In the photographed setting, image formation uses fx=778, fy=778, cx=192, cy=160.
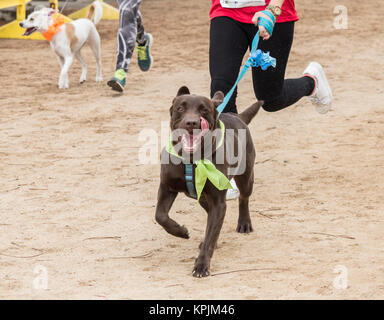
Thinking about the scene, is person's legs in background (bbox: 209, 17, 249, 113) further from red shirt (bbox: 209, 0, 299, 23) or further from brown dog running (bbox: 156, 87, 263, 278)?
brown dog running (bbox: 156, 87, 263, 278)

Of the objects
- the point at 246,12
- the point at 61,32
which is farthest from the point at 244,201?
the point at 61,32

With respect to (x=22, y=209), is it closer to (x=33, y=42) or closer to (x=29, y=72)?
(x=29, y=72)

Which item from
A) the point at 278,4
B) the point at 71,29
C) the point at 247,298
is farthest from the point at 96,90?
the point at 247,298

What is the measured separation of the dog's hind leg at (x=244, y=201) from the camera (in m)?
4.81

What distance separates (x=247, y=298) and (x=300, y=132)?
3760mm

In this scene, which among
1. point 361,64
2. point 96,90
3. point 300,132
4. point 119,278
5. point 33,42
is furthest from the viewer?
point 33,42

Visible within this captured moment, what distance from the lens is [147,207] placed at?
5.41 metres

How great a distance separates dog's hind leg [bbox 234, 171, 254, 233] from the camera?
15.8 feet

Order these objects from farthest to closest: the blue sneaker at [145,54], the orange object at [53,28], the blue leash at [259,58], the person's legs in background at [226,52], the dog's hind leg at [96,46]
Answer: the dog's hind leg at [96,46] < the blue sneaker at [145,54] < the orange object at [53,28] < the person's legs in background at [226,52] < the blue leash at [259,58]

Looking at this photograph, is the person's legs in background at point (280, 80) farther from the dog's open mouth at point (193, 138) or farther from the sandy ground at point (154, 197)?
the dog's open mouth at point (193, 138)

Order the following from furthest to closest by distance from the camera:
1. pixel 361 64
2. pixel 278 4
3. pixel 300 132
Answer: pixel 361 64
pixel 300 132
pixel 278 4

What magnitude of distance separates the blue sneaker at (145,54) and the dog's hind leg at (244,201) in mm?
5089

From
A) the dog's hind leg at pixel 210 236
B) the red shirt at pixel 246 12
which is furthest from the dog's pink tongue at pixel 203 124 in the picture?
the red shirt at pixel 246 12

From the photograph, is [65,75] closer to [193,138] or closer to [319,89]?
[319,89]
